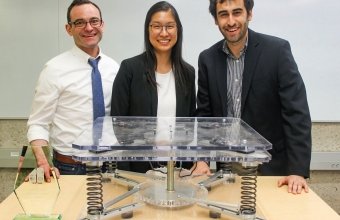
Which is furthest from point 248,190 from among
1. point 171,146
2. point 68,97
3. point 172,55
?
point 68,97

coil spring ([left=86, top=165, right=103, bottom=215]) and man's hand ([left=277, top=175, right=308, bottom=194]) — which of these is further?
man's hand ([left=277, top=175, right=308, bottom=194])

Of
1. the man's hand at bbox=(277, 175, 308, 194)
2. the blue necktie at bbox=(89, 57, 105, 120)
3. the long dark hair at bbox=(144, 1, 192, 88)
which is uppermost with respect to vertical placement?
the long dark hair at bbox=(144, 1, 192, 88)

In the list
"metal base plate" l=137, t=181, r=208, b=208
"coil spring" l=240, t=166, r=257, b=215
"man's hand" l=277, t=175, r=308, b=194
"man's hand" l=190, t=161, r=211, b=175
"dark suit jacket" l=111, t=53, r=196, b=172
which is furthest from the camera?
"dark suit jacket" l=111, t=53, r=196, b=172

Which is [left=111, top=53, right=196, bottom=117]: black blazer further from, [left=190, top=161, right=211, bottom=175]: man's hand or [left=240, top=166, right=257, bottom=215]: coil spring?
[left=240, top=166, right=257, bottom=215]: coil spring

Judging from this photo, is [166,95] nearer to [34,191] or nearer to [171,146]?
[34,191]

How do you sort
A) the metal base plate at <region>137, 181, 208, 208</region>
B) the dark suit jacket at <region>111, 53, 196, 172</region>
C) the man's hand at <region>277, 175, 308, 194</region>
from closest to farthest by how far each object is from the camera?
1. the metal base plate at <region>137, 181, 208, 208</region>
2. the man's hand at <region>277, 175, 308, 194</region>
3. the dark suit jacket at <region>111, 53, 196, 172</region>

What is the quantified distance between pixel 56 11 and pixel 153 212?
1.83 metres

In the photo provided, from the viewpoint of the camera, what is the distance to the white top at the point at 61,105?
1.89 m

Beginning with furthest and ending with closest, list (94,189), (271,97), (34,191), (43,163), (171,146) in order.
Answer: (271,97) → (43,163) → (34,191) → (94,189) → (171,146)

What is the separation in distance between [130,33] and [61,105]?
3.08ft

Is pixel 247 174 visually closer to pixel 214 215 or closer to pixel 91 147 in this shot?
pixel 214 215

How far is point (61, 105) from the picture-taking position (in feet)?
6.34

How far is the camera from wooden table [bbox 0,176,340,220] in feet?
4.10

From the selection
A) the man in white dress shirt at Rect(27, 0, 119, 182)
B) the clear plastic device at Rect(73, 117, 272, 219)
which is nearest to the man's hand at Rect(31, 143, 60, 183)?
the man in white dress shirt at Rect(27, 0, 119, 182)
